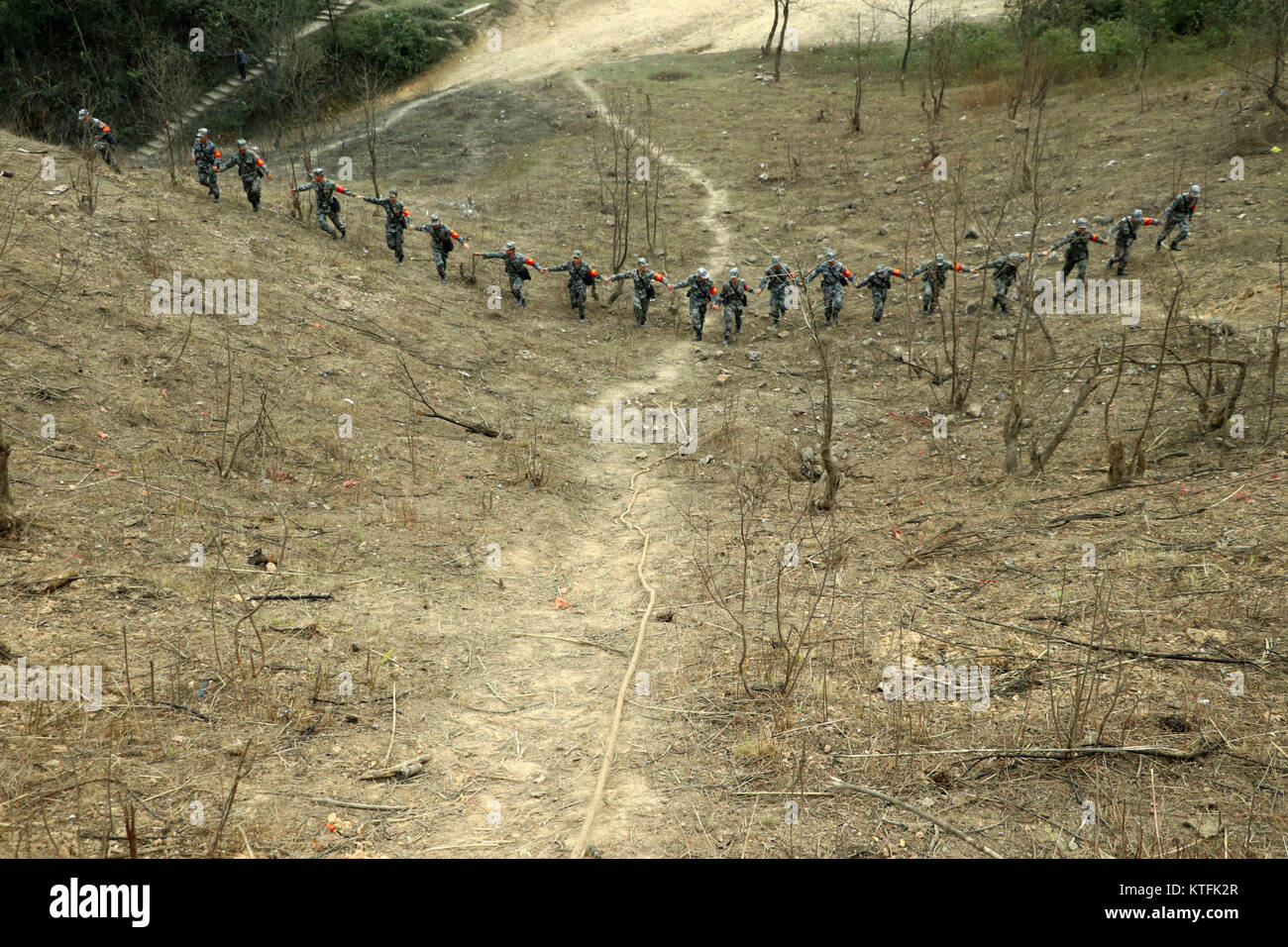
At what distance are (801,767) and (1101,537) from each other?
3877mm

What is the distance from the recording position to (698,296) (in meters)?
14.9

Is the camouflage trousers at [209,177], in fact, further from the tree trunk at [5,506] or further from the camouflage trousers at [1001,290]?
the camouflage trousers at [1001,290]

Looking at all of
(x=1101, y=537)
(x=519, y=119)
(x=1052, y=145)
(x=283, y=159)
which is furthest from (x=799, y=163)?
(x=1101, y=537)

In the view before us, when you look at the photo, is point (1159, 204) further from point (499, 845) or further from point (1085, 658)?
point (499, 845)

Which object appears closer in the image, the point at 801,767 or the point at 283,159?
the point at 801,767

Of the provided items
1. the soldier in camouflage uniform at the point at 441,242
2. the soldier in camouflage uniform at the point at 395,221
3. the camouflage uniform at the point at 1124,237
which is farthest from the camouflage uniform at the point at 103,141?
the camouflage uniform at the point at 1124,237

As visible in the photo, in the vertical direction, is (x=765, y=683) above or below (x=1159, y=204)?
below

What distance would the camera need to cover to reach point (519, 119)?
24.7 m

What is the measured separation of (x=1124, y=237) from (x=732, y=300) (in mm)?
5807

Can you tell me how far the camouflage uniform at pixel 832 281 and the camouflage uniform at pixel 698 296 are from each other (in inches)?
61.8

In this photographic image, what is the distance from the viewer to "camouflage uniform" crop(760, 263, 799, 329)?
48.6ft

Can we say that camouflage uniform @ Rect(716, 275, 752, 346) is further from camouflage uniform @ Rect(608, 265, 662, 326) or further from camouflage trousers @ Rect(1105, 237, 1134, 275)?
camouflage trousers @ Rect(1105, 237, 1134, 275)

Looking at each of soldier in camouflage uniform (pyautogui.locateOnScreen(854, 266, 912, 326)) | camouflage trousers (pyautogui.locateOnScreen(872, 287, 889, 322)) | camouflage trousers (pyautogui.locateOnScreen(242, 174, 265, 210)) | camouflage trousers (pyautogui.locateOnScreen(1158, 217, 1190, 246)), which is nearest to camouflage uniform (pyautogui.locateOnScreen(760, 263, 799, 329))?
soldier in camouflage uniform (pyautogui.locateOnScreen(854, 266, 912, 326))

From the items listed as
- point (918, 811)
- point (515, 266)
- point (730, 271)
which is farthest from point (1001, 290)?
point (918, 811)
